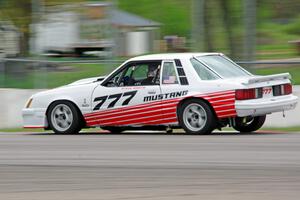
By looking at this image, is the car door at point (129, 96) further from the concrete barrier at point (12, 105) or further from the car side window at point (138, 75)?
the concrete barrier at point (12, 105)

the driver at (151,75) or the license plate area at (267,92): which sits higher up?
the driver at (151,75)

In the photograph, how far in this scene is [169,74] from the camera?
15.7 m

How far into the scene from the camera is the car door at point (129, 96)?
1566cm

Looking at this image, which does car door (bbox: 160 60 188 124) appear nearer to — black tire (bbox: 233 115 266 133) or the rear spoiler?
the rear spoiler

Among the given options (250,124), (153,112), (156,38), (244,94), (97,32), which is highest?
(97,32)

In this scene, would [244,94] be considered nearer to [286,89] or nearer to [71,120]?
[286,89]

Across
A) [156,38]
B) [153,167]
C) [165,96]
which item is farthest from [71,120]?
[153,167]

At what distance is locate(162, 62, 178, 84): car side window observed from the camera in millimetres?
15578

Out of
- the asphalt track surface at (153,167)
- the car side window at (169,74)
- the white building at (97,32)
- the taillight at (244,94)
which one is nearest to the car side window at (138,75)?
the car side window at (169,74)

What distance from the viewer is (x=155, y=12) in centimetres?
2161

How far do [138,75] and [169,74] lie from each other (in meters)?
0.62

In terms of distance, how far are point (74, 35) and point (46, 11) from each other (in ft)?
4.25

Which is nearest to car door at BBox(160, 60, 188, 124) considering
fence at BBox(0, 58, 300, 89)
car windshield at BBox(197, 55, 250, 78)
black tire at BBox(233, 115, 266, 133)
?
car windshield at BBox(197, 55, 250, 78)

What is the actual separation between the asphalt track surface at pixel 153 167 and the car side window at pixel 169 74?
1.05m
